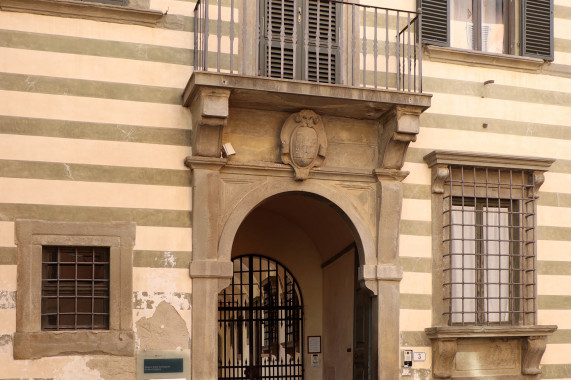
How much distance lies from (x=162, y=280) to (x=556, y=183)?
5.56m

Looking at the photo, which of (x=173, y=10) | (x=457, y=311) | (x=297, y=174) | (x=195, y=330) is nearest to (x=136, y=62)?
(x=173, y=10)

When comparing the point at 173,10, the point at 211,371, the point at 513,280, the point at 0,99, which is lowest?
the point at 211,371

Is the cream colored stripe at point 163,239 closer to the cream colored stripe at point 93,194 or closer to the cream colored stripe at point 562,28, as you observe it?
the cream colored stripe at point 93,194

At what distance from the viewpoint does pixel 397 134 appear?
11.6m

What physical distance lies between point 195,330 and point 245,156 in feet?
7.12

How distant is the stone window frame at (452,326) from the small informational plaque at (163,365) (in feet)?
10.5

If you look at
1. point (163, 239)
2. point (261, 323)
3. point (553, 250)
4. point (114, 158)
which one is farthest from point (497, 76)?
point (261, 323)

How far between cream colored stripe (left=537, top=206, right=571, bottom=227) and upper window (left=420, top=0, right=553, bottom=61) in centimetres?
208

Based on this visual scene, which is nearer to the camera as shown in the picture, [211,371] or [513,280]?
[211,371]

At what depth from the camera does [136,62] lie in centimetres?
1116

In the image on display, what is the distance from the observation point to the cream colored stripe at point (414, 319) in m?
11.9

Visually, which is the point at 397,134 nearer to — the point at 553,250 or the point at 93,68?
the point at 553,250

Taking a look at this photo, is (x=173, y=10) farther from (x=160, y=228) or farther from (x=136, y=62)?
(x=160, y=228)

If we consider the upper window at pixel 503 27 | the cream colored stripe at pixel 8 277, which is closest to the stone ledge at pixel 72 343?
the cream colored stripe at pixel 8 277
